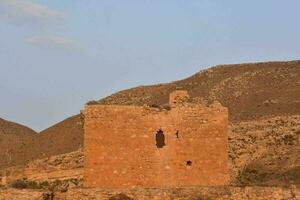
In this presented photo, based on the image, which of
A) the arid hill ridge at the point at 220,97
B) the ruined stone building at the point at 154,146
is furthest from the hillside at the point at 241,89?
the ruined stone building at the point at 154,146

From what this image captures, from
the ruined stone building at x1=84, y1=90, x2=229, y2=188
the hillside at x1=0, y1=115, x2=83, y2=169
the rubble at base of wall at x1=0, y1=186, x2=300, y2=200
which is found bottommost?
the rubble at base of wall at x1=0, y1=186, x2=300, y2=200

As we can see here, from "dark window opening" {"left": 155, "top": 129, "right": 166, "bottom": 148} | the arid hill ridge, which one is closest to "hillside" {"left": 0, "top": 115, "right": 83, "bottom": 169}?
the arid hill ridge

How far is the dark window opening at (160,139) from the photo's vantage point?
17953 mm

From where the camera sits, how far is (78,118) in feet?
208

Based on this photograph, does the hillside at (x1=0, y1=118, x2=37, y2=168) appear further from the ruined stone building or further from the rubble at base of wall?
the rubble at base of wall

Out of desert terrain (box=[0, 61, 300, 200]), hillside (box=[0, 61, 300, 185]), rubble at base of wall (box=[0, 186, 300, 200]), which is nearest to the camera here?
rubble at base of wall (box=[0, 186, 300, 200])

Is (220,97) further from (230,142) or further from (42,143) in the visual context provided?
(230,142)

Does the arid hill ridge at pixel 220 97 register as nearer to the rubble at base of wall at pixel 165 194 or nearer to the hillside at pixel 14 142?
the hillside at pixel 14 142

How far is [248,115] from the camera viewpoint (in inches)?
2263

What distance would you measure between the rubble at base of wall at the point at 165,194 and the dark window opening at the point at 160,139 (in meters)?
3.45

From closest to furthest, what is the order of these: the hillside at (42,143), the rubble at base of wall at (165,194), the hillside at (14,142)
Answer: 1. the rubble at base of wall at (165,194)
2. the hillside at (42,143)
3. the hillside at (14,142)

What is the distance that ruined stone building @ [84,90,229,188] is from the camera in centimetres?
1772

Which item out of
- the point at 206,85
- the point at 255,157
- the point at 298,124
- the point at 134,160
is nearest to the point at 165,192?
the point at 134,160

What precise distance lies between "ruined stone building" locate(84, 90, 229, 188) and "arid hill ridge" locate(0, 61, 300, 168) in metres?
35.7
